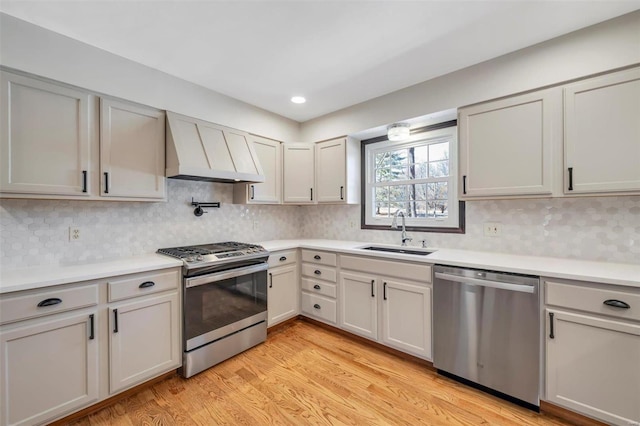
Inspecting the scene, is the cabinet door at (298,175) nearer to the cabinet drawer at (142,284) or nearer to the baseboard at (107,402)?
the cabinet drawer at (142,284)

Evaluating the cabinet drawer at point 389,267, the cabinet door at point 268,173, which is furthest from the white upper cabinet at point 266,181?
the cabinet drawer at point 389,267

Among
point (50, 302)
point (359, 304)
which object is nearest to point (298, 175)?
point (359, 304)

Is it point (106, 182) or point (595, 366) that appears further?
point (106, 182)

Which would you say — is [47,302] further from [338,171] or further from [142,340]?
[338,171]

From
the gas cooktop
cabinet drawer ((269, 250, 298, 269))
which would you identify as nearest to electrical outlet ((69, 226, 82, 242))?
the gas cooktop

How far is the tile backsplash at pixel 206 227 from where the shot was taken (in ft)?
6.15

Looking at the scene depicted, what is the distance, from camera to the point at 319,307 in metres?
2.98

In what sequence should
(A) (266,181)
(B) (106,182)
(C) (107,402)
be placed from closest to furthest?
(C) (107,402) → (B) (106,182) → (A) (266,181)

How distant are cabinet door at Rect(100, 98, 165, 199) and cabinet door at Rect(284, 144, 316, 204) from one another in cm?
146

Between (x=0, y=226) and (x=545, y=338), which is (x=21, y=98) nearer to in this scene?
(x=0, y=226)

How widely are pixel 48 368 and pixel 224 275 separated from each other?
1.14m

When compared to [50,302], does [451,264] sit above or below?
above

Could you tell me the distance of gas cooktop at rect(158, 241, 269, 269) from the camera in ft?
7.07

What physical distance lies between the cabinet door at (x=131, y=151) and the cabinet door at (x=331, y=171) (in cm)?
176
